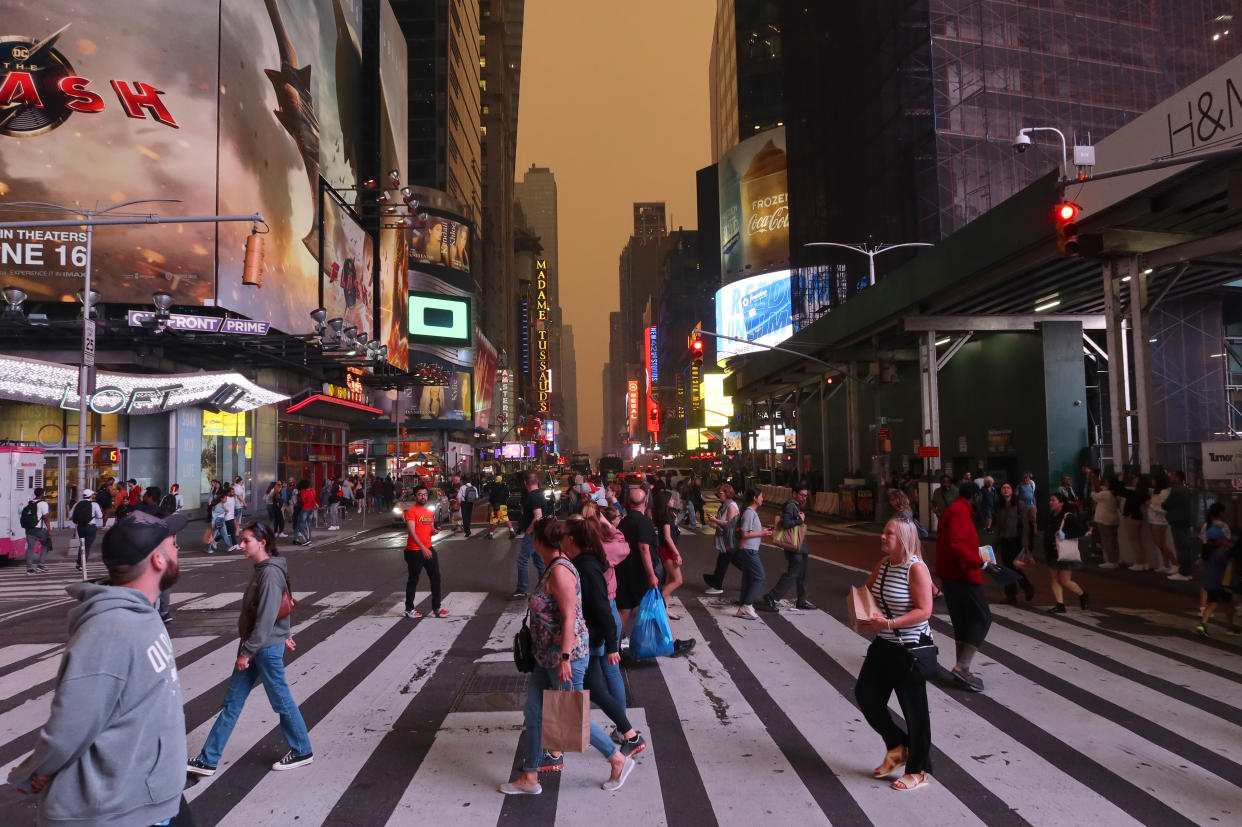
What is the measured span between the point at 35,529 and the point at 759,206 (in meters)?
67.0

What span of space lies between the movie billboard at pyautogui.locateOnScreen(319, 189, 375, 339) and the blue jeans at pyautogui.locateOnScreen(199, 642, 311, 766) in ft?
116

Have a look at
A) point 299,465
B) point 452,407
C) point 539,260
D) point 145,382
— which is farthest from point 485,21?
point 145,382

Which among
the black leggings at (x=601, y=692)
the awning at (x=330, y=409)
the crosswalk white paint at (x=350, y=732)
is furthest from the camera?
the awning at (x=330, y=409)

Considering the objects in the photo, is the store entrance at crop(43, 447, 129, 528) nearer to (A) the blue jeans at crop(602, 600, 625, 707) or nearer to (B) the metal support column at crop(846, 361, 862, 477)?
(A) the blue jeans at crop(602, 600, 625, 707)

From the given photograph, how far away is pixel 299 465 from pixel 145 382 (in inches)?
603

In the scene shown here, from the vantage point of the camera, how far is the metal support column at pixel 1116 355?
53.7 feet

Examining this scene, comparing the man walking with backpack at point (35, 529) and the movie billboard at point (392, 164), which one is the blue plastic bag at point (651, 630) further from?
the movie billboard at point (392, 164)

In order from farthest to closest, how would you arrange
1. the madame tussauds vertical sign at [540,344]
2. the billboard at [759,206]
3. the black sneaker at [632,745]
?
the madame tussauds vertical sign at [540,344] → the billboard at [759,206] → the black sneaker at [632,745]

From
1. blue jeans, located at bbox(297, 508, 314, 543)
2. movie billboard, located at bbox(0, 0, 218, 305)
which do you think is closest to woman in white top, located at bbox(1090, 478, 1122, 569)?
blue jeans, located at bbox(297, 508, 314, 543)

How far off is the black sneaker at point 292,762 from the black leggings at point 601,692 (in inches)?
81.3

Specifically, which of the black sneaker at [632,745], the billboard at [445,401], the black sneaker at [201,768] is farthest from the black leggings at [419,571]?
the billboard at [445,401]

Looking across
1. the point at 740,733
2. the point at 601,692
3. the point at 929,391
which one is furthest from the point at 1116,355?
the point at 601,692

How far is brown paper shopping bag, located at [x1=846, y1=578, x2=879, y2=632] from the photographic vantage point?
509 centimetres

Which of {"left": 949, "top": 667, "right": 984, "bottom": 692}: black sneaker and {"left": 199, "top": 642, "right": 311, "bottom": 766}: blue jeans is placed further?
{"left": 949, "top": 667, "right": 984, "bottom": 692}: black sneaker
